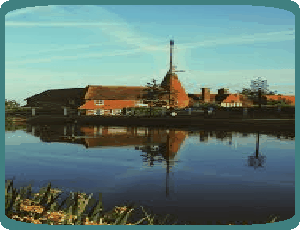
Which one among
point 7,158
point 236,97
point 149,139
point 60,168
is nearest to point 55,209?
point 7,158

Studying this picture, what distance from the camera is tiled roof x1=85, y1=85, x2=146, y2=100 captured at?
7.23 meters

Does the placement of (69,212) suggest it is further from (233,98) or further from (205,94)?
(233,98)

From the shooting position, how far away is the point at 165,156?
11.1m

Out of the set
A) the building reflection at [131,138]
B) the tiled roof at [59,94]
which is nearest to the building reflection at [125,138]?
the building reflection at [131,138]

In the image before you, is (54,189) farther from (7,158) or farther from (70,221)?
(70,221)

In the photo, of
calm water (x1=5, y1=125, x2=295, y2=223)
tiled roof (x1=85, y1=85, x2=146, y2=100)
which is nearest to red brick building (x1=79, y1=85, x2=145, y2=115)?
tiled roof (x1=85, y1=85, x2=146, y2=100)

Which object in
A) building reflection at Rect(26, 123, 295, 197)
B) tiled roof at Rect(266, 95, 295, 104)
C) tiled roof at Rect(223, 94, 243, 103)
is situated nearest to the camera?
tiled roof at Rect(266, 95, 295, 104)

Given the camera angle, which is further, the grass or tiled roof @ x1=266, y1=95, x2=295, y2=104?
tiled roof @ x1=266, y1=95, x2=295, y2=104

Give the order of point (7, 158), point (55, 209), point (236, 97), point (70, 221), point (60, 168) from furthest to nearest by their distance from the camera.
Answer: point (60, 168) < point (236, 97) < point (7, 158) < point (55, 209) < point (70, 221)

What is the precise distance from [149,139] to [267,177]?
293 inches

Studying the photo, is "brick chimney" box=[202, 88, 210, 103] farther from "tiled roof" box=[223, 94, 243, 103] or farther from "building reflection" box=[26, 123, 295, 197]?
"building reflection" box=[26, 123, 295, 197]

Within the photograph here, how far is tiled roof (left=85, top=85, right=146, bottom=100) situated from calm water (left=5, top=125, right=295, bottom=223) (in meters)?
1.69

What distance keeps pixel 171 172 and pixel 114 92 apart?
2496mm

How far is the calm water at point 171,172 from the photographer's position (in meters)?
6.45
